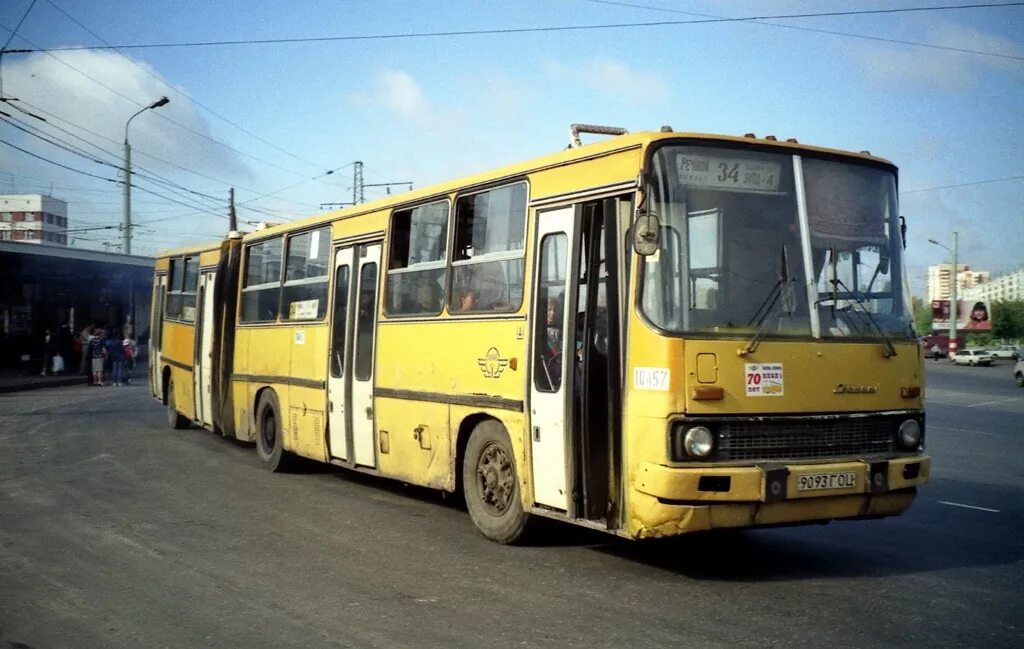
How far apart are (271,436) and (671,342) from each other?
8515 millimetres

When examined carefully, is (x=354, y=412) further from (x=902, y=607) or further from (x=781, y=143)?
(x=902, y=607)

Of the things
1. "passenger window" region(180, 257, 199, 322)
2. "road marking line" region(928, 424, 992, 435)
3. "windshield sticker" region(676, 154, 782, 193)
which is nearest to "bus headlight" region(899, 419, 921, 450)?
"windshield sticker" region(676, 154, 782, 193)

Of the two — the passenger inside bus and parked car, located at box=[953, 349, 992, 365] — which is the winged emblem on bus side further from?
parked car, located at box=[953, 349, 992, 365]

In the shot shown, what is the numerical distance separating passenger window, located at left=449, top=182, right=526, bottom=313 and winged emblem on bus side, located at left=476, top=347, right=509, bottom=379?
377mm

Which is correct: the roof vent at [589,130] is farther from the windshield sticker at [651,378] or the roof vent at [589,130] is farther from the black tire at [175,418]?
the black tire at [175,418]

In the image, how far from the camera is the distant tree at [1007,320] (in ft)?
357

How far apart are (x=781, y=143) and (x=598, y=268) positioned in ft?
5.16

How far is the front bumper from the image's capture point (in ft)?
22.0

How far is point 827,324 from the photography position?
7312mm

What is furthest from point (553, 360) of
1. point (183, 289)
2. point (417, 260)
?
point (183, 289)

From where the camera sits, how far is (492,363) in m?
8.71

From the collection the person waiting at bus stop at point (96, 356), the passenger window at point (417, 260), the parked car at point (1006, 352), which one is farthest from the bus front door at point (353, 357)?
the parked car at point (1006, 352)

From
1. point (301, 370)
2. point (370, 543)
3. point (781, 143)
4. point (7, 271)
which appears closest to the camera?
point (781, 143)

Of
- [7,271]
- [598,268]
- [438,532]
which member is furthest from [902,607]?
[7,271]
